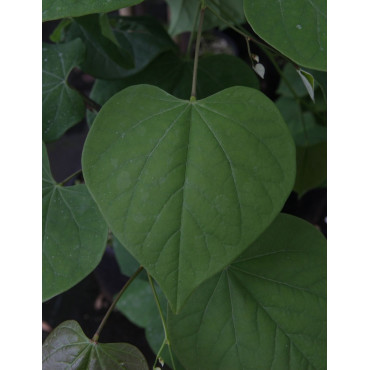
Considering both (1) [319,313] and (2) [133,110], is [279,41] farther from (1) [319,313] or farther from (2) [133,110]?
(1) [319,313]

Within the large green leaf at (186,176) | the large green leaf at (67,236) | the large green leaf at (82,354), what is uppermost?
the large green leaf at (186,176)

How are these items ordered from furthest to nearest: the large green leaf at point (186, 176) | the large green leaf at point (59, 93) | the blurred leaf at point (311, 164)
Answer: the blurred leaf at point (311, 164) → the large green leaf at point (59, 93) → the large green leaf at point (186, 176)

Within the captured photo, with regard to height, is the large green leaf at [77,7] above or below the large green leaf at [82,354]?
above

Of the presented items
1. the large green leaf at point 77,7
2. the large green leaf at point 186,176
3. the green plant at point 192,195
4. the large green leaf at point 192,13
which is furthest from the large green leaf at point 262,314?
the large green leaf at point 192,13

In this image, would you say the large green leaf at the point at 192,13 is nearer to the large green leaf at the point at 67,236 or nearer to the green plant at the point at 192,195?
the green plant at the point at 192,195

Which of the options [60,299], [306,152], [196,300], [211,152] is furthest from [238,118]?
[60,299]

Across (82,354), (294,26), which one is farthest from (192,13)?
(82,354)

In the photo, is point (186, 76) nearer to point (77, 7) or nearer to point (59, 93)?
point (59, 93)
